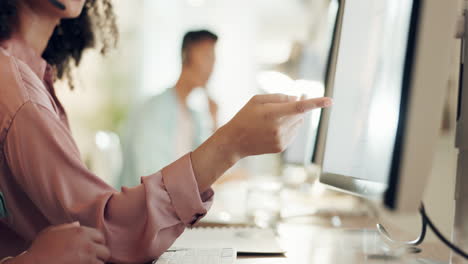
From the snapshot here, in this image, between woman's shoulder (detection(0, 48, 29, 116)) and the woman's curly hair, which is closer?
woman's shoulder (detection(0, 48, 29, 116))

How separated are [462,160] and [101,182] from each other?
55 centimetres

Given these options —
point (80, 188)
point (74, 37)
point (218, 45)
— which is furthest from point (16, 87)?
point (218, 45)

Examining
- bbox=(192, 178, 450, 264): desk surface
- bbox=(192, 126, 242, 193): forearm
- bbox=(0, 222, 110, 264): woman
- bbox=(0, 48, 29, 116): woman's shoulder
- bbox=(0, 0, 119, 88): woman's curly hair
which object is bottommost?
bbox=(192, 178, 450, 264): desk surface

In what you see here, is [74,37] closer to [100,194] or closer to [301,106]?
[100,194]

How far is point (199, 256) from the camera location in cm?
71

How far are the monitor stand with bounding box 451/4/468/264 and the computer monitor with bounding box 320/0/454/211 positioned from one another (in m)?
0.11

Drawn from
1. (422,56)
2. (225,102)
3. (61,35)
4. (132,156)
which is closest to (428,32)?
(422,56)

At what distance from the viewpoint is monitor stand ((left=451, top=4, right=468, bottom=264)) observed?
62 cm

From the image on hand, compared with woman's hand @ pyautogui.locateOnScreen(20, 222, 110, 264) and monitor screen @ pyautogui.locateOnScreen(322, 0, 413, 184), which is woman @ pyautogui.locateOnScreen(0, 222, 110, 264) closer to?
woman's hand @ pyautogui.locateOnScreen(20, 222, 110, 264)

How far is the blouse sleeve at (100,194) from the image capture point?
68cm

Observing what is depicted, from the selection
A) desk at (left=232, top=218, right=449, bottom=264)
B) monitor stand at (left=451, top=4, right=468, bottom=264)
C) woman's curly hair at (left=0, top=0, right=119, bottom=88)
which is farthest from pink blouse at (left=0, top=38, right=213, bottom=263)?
woman's curly hair at (left=0, top=0, right=119, bottom=88)

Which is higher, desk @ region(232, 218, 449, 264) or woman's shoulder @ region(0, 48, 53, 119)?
woman's shoulder @ region(0, 48, 53, 119)

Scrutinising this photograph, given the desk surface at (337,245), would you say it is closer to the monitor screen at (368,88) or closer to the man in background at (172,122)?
the monitor screen at (368,88)

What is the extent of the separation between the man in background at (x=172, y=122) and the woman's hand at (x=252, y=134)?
142 centimetres
